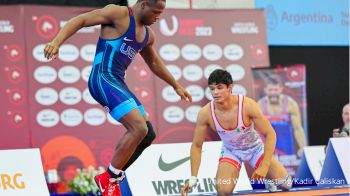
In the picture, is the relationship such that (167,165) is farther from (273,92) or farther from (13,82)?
(273,92)

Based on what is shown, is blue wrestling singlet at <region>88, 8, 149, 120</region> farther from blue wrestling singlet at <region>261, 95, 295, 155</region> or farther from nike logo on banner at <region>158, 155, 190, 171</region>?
blue wrestling singlet at <region>261, 95, 295, 155</region>

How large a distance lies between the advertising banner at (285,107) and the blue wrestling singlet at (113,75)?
15.3ft

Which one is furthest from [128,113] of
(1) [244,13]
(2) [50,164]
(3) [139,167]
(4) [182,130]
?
(1) [244,13]

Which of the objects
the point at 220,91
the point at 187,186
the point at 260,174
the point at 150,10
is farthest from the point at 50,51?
the point at 260,174

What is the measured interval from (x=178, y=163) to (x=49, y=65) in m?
2.72

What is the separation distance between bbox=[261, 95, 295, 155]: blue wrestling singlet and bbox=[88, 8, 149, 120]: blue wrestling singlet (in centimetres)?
461

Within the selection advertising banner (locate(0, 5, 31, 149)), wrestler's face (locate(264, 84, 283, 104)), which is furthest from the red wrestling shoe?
wrestler's face (locate(264, 84, 283, 104))

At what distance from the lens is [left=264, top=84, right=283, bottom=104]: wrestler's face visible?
10.2 metres

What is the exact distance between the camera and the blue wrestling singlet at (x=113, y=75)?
223 inches

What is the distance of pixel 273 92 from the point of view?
10172 millimetres

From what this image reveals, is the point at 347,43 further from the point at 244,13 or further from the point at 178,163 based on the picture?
the point at 178,163

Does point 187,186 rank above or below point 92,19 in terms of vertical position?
below

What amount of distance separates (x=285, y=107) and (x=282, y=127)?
0.94 feet

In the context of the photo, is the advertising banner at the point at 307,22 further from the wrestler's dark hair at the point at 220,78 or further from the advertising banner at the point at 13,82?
the wrestler's dark hair at the point at 220,78
